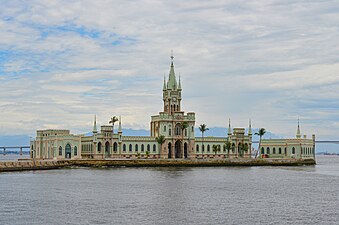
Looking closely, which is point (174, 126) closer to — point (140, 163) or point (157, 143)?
point (157, 143)

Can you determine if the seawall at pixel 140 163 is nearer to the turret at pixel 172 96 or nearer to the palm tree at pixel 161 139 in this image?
the palm tree at pixel 161 139

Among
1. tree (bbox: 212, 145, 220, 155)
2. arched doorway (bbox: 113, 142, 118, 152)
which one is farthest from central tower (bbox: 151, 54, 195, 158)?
arched doorway (bbox: 113, 142, 118, 152)

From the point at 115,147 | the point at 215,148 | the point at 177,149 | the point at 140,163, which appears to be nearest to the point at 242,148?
the point at 215,148

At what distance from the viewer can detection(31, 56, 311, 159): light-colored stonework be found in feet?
442

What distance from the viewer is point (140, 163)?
132125 mm

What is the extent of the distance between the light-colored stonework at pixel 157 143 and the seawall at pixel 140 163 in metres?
6.09

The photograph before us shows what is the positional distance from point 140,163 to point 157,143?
13.1 metres

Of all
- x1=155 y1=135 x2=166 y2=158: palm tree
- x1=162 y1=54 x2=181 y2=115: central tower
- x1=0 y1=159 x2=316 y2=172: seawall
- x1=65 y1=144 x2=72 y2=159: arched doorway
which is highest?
x1=162 y1=54 x2=181 y2=115: central tower

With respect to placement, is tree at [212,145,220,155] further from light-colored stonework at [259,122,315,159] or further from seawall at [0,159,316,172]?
light-colored stonework at [259,122,315,159]

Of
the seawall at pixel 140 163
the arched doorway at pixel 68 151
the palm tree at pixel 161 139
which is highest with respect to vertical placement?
the palm tree at pixel 161 139

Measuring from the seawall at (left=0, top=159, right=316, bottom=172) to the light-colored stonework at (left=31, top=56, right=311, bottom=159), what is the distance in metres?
6.09

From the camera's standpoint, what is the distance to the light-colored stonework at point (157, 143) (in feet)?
442

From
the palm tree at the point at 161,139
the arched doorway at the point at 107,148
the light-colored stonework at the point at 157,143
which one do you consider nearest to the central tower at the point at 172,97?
the light-colored stonework at the point at 157,143

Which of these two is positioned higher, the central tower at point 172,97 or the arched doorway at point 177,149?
the central tower at point 172,97
